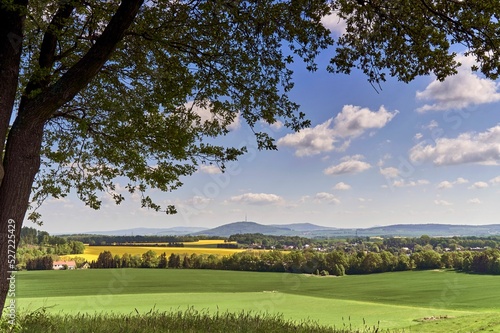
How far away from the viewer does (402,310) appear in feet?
162

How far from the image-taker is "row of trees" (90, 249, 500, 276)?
64.6m

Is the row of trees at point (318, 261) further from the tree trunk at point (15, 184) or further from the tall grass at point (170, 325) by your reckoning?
the tree trunk at point (15, 184)

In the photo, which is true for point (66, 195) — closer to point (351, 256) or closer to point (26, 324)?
point (26, 324)

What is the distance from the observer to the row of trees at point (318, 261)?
2542 inches

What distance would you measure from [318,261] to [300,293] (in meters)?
14.6

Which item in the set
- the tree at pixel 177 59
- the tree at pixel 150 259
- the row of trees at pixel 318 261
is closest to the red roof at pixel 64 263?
the row of trees at pixel 318 261

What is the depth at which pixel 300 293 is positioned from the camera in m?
59.5

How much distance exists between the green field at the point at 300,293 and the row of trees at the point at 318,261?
1963 millimetres

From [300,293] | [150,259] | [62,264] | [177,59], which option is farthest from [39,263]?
[177,59]

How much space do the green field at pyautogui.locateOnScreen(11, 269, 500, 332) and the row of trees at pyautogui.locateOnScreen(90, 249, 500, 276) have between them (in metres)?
1.96

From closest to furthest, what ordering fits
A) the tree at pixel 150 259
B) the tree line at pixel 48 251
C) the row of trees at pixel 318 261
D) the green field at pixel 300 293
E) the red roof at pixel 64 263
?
the green field at pixel 300 293, the tree line at pixel 48 251, the red roof at pixel 64 263, the tree at pixel 150 259, the row of trees at pixel 318 261

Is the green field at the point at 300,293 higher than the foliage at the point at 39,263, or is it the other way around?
the foliage at the point at 39,263

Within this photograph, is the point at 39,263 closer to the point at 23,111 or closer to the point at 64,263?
the point at 64,263

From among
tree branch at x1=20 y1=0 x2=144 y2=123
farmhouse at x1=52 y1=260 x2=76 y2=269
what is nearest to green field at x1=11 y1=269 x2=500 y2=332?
farmhouse at x1=52 y1=260 x2=76 y2=269
